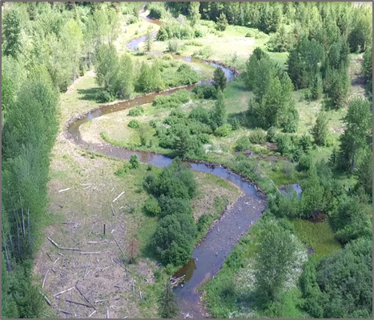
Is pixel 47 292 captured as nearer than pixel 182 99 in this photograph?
Yes

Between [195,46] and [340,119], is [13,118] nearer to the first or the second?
[340,119]

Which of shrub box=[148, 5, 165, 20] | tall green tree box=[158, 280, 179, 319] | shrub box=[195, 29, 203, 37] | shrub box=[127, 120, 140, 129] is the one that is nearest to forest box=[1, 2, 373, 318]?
tall green tree box=[158, 280, 179, 319]

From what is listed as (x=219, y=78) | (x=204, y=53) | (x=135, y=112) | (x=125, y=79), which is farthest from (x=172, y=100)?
(x=204, y=53)

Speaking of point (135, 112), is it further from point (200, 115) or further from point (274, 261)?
point (274, 261)

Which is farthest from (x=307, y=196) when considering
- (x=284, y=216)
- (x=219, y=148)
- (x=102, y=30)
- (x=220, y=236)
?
(x=102, y=30)

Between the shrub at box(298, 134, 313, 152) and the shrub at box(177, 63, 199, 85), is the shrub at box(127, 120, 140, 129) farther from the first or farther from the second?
the shrub at box(298, 134, 313, 152)

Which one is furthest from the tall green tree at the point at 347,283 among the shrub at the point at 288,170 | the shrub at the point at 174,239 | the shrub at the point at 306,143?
the shrub at the point at 306,143

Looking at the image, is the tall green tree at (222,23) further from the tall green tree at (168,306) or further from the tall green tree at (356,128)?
the tall green tree at (168,306)
